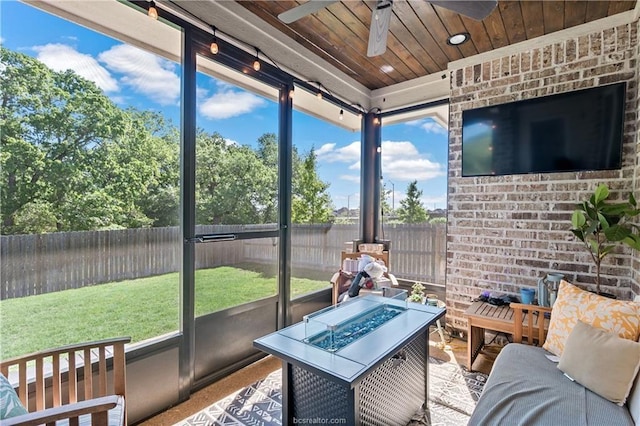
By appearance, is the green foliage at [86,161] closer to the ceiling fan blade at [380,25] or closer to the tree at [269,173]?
the tree at [269,173]

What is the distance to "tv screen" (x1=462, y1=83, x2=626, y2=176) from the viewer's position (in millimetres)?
2448

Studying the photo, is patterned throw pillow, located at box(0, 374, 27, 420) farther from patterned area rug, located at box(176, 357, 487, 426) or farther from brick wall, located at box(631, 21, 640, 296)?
brick wall, located at box(631, 21, 640, 296)

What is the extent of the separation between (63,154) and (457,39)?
3161mm

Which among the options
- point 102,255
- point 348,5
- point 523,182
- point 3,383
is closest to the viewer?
point 3,383

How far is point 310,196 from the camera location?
3383 mm

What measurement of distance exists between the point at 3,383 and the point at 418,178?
370 cm

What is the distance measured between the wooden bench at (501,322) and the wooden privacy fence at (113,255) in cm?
165

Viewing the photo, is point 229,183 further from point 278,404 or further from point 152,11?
point 278,404

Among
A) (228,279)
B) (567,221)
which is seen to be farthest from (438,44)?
(228,279)

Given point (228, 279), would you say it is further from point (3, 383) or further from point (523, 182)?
point (523, 182)

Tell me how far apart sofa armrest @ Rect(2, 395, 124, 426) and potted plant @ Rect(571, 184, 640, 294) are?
295cm

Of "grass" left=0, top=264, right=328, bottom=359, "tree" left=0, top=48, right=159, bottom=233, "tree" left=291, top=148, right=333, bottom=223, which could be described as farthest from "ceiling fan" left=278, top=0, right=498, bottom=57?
"grass" left=0, top=264, right=328, bottom=359

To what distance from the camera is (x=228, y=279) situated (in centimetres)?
254

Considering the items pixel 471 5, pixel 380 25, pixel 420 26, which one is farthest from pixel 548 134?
pixel 380 25
